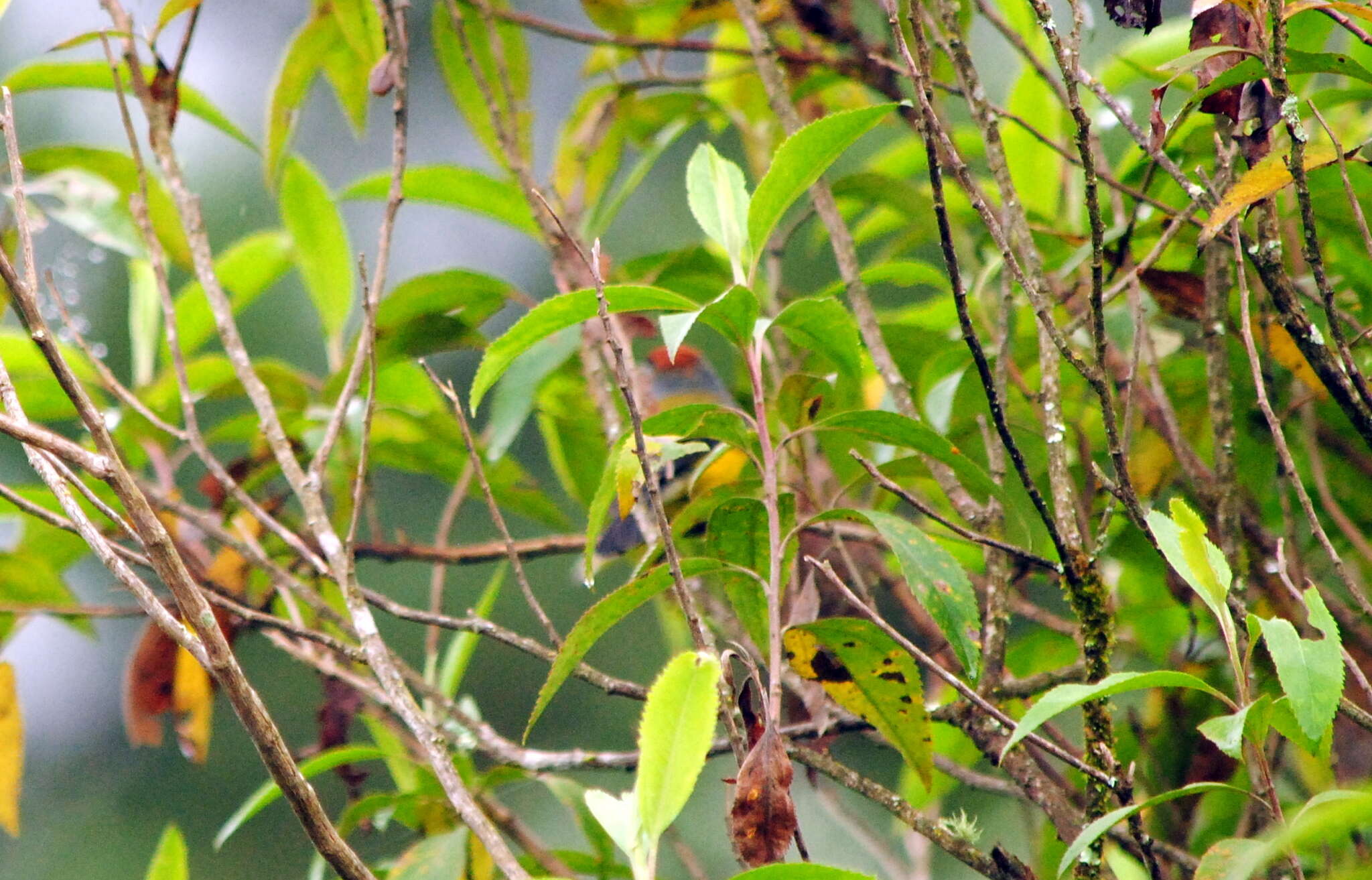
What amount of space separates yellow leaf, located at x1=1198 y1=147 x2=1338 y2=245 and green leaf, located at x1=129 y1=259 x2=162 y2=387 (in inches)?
38.9

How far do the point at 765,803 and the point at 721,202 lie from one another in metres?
0.36

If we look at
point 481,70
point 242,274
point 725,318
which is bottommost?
point 725,318

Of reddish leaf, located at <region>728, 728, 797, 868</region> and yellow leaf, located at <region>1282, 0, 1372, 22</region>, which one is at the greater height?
yellow leaf, located at <region>1282, 0, 1372, 22</region>

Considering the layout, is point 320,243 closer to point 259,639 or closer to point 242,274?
point 242,274

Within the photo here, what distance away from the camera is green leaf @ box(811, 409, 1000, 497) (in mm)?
613

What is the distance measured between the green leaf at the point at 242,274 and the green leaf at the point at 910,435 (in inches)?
30.0

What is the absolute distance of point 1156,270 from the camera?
78cm

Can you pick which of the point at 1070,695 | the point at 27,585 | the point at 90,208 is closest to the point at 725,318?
the point at 1070,695

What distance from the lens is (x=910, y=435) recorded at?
62 cm

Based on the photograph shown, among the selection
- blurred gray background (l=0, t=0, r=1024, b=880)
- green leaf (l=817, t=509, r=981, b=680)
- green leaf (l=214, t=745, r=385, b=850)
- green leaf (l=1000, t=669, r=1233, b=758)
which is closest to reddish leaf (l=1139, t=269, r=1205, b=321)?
green leaf (l=817, t=509, r=981, b=680)

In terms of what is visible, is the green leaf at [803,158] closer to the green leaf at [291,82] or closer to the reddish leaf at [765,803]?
the reddish leaf at [765,803]

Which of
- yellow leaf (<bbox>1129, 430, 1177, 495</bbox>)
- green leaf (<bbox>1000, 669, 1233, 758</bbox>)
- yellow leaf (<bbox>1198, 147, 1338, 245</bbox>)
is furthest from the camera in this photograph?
yellow leaf (<bbox>1129, 430, 1177, 495</bbox>)

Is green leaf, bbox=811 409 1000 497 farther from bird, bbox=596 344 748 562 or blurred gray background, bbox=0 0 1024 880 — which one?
blurred gray background, bbox=0 0 1024 880

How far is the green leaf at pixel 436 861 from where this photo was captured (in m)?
0.75
